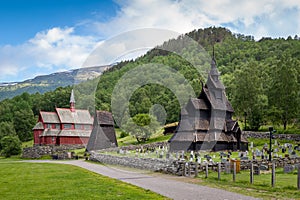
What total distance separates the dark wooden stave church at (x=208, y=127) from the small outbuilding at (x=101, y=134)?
504 inches

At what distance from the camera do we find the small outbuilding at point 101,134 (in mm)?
44531

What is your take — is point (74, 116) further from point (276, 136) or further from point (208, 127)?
point (276, 136)

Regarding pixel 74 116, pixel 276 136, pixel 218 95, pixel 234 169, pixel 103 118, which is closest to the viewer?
pixel 234 169

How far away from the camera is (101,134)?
45188 millimetres

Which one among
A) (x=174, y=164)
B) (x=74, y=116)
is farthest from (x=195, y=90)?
(x=174, y=164)

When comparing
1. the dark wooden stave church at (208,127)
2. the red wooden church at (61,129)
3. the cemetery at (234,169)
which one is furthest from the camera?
the red wooden church at (61,129)

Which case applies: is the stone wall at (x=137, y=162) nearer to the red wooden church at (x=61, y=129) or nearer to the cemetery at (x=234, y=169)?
the cemetery at (x=234, y=169)

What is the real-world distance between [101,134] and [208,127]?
1597cm

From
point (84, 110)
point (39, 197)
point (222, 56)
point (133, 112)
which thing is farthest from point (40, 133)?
point (222, 56)

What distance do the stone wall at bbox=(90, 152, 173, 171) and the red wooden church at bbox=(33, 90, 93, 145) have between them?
2900 centimetres

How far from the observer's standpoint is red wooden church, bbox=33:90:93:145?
61.1m

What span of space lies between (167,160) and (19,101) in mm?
99768

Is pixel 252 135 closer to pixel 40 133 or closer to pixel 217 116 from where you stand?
pixel 217 116

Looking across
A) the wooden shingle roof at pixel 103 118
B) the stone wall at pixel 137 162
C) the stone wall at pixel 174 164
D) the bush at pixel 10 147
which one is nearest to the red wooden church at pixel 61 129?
the bush at pixel 10 147
